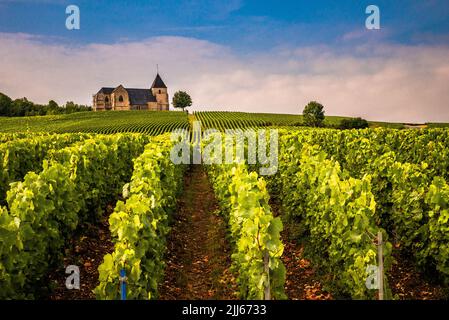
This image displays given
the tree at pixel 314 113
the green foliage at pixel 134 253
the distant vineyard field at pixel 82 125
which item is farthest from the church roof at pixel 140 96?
the green foliage at pixel 134 253

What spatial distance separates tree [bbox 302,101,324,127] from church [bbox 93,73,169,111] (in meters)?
49.6

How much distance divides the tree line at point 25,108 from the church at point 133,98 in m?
8.73

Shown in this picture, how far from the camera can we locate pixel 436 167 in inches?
666

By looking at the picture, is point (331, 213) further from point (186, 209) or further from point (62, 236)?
point (186, 209)

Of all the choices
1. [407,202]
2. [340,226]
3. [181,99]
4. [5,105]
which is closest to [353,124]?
[181,99]

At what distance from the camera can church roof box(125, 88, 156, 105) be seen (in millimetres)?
113938

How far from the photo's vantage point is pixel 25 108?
99750mm

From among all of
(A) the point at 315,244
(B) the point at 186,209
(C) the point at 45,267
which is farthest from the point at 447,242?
(B) the point at 186,209

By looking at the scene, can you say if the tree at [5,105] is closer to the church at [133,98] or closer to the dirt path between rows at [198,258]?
the church at [133,98]

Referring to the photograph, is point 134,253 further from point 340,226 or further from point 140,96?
point 140,96

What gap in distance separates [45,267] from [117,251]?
2.50m

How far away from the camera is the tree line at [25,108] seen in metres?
95.2

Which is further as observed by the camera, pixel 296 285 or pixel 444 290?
pixel 296 285

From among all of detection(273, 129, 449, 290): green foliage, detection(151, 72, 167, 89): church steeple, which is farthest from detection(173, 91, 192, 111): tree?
detection(273, 129, 449, 290): green foliage
